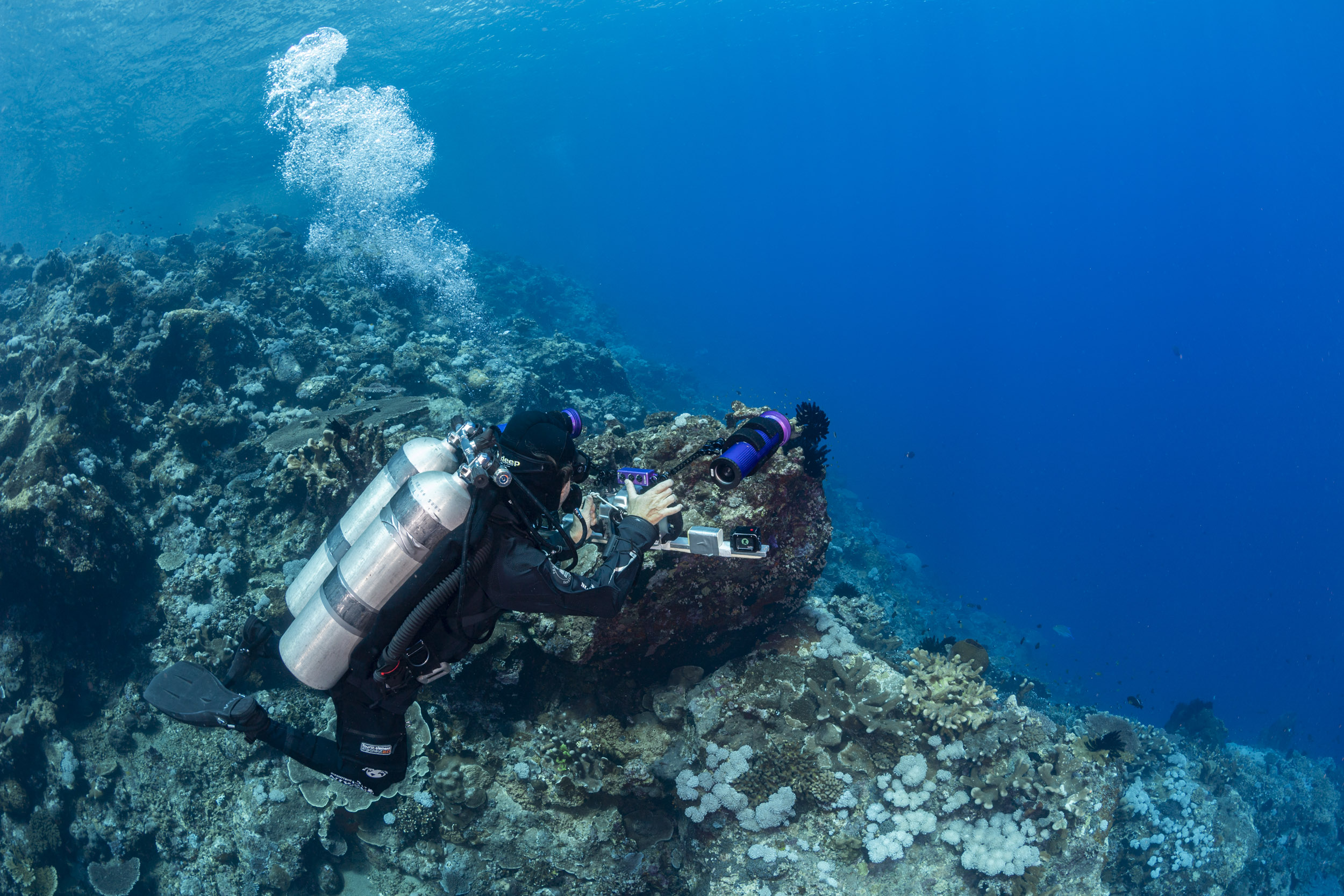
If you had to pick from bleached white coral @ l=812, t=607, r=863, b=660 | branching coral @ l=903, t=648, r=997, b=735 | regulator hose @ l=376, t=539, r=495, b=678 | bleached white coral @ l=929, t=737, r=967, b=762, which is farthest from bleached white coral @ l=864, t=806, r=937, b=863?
regulator hose @ l=376, t=539, r=495, b=678

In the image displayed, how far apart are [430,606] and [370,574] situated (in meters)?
0.46

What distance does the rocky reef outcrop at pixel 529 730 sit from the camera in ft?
18.6

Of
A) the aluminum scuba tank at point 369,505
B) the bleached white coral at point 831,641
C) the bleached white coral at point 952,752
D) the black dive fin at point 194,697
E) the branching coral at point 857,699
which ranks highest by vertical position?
the aluminum scuba tank at point 369,505

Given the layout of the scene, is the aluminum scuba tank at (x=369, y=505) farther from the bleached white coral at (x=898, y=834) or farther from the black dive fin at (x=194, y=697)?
the bleached white coral at (x=898, y=834)

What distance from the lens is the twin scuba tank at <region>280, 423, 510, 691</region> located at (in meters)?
2.93

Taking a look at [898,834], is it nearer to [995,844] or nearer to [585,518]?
[995,844]

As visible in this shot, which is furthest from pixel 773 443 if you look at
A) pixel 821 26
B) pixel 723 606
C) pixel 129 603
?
pixel 821 26

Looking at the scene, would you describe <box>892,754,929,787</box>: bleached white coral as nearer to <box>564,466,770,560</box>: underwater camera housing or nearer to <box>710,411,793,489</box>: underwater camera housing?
<box>564,466,770,560</box>: underwater camera housing

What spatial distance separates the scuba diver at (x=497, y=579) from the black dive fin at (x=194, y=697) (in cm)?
31

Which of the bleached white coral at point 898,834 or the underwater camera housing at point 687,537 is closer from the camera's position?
the underwater camera housing at point 687,537

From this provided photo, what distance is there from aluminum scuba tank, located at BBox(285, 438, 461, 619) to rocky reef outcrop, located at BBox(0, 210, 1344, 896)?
2.46m

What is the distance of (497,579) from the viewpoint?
295cm

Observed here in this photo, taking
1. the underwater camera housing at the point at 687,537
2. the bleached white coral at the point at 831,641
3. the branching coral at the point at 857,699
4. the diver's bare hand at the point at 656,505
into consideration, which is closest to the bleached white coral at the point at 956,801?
the branching coral at the point at 857,699

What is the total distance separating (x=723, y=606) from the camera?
5.96m
